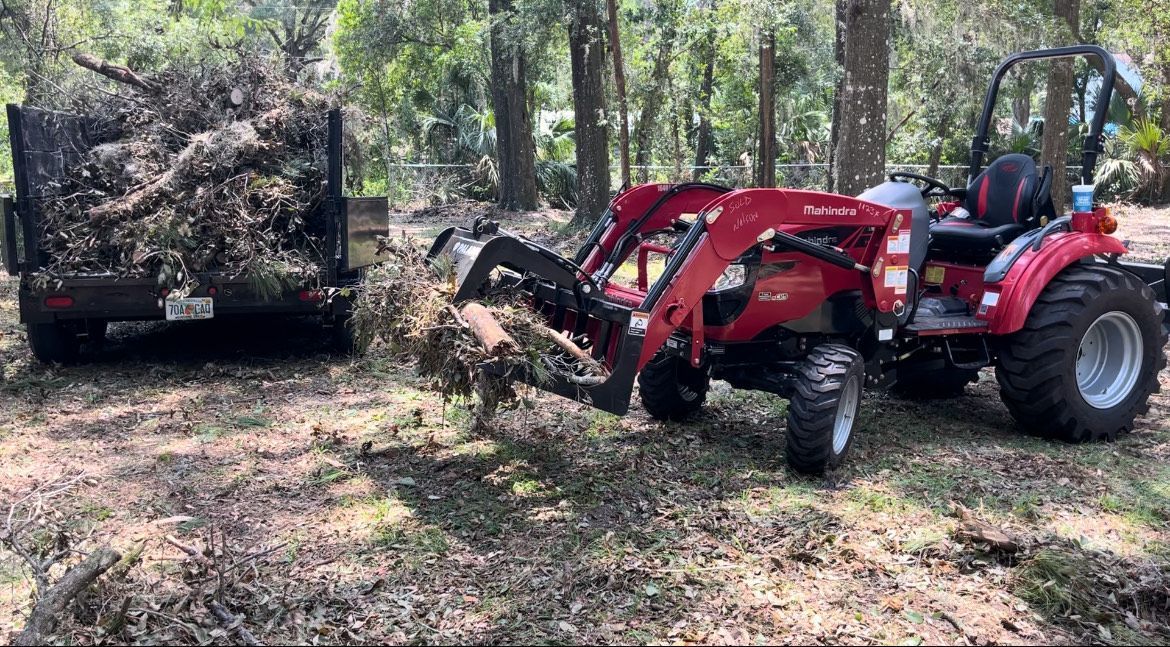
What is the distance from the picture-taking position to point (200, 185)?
770 centimetres

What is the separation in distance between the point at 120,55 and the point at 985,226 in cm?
1984

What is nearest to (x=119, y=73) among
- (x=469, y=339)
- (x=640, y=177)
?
(x=469, y=339)

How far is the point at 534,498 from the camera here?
5062 mm

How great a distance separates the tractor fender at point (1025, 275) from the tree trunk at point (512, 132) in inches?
581

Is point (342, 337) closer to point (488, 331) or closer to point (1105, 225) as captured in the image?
point (488, 331)

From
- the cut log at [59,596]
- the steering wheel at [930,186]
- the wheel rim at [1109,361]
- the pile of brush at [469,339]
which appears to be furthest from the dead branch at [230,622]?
the wheel rim at [1109,361]

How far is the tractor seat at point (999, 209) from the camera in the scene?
256 inches

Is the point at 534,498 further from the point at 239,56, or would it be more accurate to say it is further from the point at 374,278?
the point at 239,56

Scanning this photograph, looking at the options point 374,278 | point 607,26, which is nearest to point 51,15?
point 607,26

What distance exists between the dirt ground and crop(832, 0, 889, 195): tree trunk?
2.70 metres

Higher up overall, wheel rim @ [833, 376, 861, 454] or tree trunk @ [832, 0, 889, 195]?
tree trunk @ [832, 0, 889, 195]

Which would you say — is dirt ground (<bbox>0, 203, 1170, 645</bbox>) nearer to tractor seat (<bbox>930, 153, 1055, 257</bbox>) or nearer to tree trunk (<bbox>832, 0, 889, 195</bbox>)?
tractor seat (<bbox>930, 153, 1055, 257</bbox>)

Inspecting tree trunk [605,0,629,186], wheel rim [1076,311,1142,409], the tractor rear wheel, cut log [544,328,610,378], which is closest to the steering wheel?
the tractor rear wheel

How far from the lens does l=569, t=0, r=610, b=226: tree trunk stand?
1497cm
